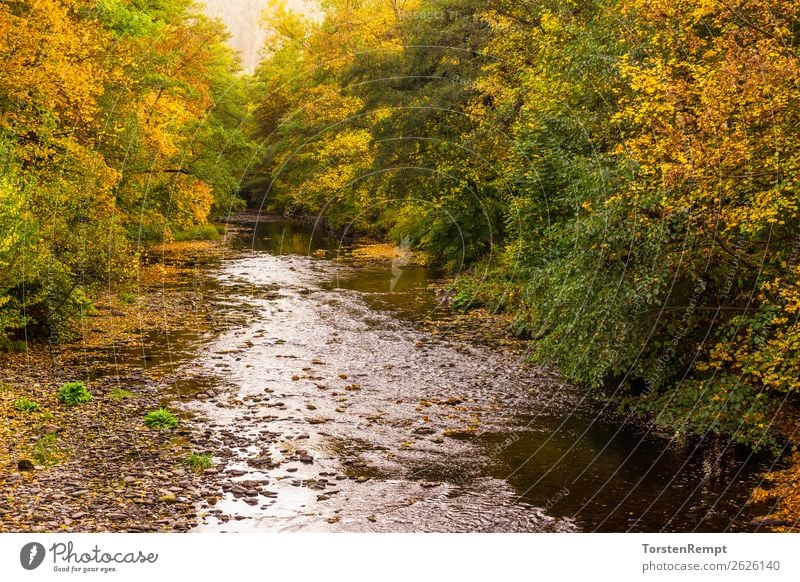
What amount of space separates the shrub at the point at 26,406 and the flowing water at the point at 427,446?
135 inches

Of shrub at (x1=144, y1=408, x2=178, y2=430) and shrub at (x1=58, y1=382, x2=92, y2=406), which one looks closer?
shrub at (x1=144, y1=408, x2=178, y2=430)

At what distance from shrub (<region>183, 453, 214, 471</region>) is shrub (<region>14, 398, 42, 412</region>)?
4.21 m

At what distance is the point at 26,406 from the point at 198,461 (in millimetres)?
4781

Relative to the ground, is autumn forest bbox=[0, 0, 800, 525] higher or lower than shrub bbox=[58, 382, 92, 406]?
higher

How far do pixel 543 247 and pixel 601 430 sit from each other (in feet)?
26.4

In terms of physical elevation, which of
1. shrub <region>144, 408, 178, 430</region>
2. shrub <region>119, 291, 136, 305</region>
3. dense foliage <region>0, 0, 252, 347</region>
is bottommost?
shrub <region>144, 408, 178, 430</region>

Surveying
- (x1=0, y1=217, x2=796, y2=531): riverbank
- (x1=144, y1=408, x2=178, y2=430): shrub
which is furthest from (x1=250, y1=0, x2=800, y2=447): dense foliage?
(x1=144, y1=408, x2=178, y2=430): shrub

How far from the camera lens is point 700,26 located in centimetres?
1669

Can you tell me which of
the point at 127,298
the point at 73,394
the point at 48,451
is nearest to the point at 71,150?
the point at 127,298

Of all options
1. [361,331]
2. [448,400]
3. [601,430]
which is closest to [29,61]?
[361,331]

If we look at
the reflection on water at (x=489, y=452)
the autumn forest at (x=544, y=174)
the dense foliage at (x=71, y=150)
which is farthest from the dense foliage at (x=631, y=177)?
the dense foliage at (x=71, y=150)

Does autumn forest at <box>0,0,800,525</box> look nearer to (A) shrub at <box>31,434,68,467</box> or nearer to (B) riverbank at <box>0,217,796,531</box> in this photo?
(B) riverbank at <box>0,217,796,531</box>

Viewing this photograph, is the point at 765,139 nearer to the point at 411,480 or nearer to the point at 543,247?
the point at 411,480

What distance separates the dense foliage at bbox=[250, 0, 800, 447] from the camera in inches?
525
